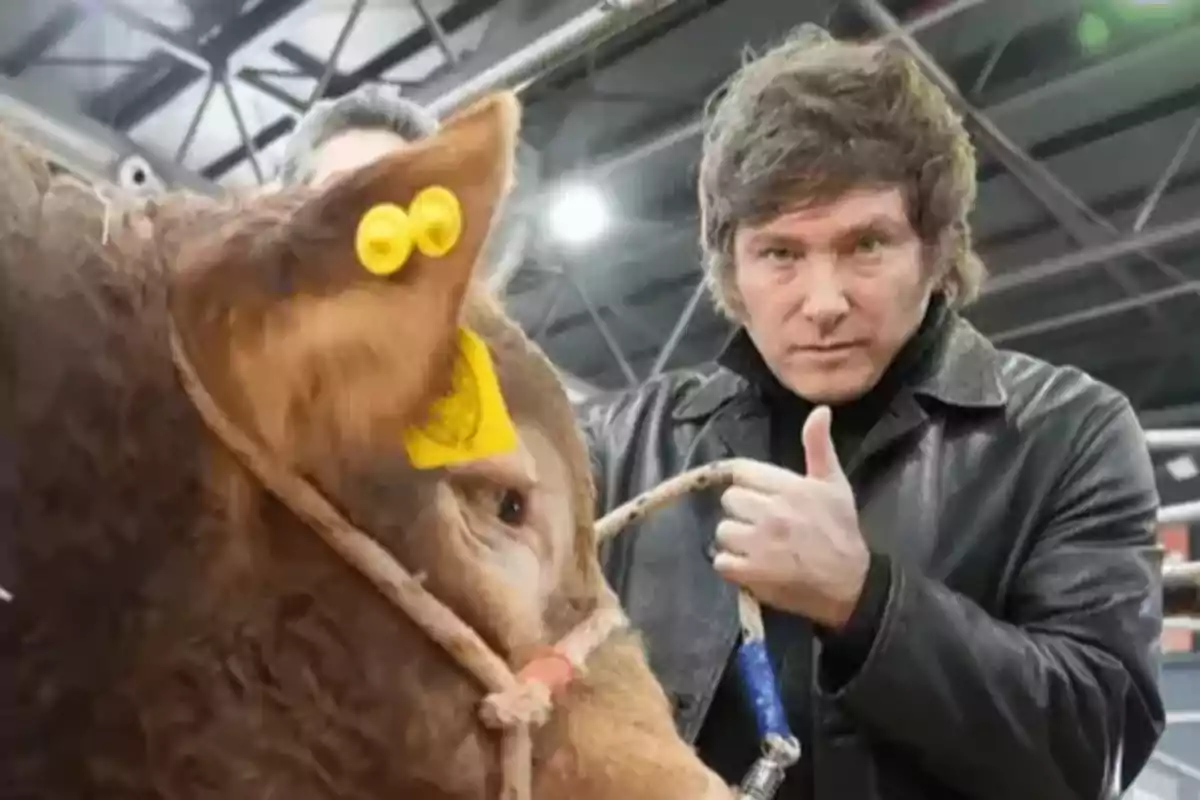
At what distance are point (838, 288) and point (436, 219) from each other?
581 mm

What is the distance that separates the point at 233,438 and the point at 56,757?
0.29 feet

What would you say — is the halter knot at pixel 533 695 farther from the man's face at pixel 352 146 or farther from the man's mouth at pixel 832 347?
the man's face at pixel 352 146

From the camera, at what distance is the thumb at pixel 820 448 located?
0.74m

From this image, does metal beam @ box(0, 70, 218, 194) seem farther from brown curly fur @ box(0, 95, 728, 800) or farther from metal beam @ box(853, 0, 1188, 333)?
brown curly fur @ box(0, 95, 728, 800)

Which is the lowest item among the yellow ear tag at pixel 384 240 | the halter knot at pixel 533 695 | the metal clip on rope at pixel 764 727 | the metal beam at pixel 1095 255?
Answer: the metal clip on rope at pixel 764 727

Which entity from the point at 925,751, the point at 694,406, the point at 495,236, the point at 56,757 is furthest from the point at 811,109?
the point at 56,757

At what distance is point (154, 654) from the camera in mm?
344

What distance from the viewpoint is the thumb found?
74cm

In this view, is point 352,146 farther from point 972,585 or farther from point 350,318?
point 350,318

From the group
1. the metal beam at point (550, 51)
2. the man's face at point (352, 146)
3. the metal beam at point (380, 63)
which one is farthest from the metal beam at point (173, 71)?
the man's face at point (352, 146)

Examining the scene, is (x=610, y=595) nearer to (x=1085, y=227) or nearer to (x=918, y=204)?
(x=918, y=204)

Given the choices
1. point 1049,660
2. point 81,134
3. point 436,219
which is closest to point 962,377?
point 1049,660

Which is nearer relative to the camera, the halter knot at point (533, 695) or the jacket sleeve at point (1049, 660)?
the halter knot at point (533, 695)

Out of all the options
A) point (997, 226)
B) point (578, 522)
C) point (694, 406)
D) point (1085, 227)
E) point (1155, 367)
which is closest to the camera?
point (578, 522)
